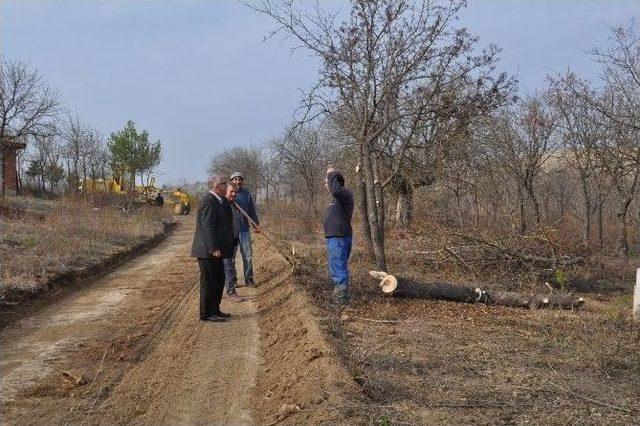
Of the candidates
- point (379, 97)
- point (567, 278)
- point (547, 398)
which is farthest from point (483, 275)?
point (547, 398)

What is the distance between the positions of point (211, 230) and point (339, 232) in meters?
1.73

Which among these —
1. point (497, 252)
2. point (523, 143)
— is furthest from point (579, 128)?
point (497, 252)

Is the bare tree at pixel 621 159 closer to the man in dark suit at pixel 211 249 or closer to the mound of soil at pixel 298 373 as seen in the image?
the mound of soil at pixel 298 373

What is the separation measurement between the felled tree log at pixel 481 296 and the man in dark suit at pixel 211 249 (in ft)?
9.49

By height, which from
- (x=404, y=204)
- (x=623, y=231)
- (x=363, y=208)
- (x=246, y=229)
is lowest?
(x=623, y=231)

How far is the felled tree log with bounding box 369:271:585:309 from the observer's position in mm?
9828

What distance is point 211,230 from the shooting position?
7.86 m

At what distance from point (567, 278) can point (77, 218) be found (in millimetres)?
14317

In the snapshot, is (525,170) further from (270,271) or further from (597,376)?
(597,376)

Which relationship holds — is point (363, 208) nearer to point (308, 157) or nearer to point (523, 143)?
point (523, 143)

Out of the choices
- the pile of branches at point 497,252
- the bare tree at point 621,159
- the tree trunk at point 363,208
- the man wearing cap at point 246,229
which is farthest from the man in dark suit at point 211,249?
the bare tree at point 621,159

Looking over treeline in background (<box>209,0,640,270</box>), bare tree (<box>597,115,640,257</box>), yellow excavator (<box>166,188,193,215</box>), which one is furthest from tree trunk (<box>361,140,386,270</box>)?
yellow excavator (<box>166,188,193,215</box>)

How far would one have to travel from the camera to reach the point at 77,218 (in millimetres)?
18984

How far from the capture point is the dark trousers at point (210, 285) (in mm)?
7781
